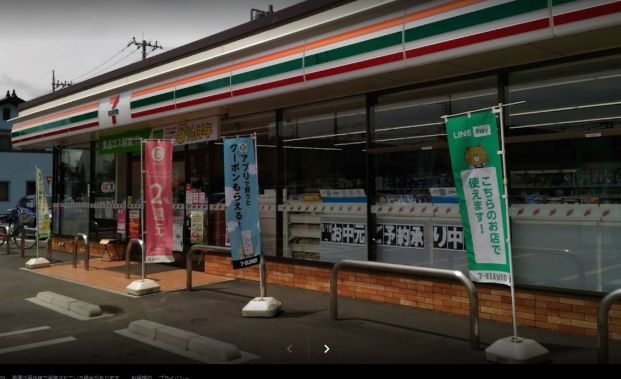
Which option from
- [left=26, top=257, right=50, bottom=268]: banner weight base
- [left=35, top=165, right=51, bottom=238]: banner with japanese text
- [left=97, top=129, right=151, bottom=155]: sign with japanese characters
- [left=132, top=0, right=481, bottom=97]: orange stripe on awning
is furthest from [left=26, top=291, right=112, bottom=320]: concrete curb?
[left=97, top=129, right=151, bottom=155]: sign with japanese characters

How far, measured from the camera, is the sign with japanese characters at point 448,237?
7.00 metres

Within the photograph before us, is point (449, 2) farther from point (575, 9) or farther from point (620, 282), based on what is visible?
point (620, 282)

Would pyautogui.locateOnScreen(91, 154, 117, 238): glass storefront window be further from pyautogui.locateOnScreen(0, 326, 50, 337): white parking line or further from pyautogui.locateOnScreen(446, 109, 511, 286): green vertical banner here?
pyautogui.locateOnScreen(446, 109, 511, 286): green vertical banner

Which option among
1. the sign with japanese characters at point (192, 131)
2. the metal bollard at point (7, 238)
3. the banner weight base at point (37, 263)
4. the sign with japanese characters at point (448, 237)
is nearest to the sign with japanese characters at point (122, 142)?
the sign with japanese characters at point (192, 131)

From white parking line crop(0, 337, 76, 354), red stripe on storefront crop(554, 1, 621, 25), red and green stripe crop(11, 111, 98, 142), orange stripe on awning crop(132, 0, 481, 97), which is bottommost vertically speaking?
white parking line crop(0, 337, 76, 354)

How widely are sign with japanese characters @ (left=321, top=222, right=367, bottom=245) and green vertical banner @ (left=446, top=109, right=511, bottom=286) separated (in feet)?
9.15

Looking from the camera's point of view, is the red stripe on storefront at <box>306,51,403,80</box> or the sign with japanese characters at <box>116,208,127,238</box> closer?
the red stripe on storefront at <box>306,51,403,80</box>

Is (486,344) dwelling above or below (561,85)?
below

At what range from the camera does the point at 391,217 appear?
7730mm

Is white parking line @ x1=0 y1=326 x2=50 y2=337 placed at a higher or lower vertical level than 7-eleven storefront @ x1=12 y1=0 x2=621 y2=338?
lower

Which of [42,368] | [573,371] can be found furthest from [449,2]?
[42,368]

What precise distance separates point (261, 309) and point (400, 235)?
7.27ft

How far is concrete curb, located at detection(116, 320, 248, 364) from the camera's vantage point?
527cm

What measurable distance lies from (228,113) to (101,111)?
142 inches
